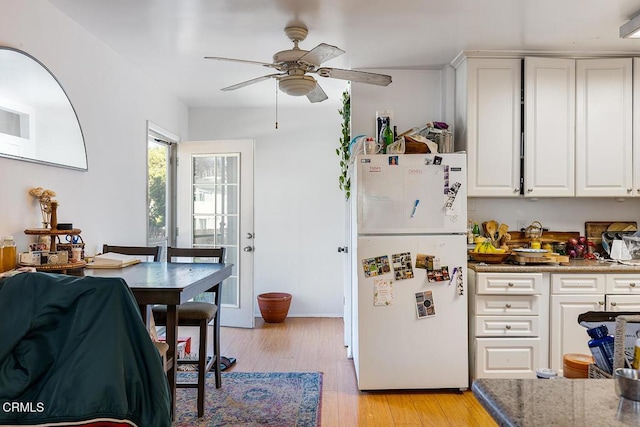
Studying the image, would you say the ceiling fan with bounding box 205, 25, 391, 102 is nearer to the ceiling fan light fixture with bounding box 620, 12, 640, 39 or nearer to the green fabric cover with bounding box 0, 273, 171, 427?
the ceiling fan light fixture with bounding box 620, 12, 640, 39

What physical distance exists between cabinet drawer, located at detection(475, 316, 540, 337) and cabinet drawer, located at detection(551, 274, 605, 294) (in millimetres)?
253

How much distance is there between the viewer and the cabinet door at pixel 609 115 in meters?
3.32

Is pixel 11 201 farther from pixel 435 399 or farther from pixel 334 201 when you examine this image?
pixel 334 201

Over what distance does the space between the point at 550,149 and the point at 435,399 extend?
1.94 m

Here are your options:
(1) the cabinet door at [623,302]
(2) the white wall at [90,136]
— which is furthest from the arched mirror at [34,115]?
(1) the cabinet door at [623,302]

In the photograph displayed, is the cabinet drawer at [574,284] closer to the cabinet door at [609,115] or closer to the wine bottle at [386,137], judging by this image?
the cabinet door at [609,115]

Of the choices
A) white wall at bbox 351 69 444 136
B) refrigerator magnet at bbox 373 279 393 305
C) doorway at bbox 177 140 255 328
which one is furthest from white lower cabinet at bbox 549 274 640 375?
doorway at bbox 177 140 255 328

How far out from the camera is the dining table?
2002mm

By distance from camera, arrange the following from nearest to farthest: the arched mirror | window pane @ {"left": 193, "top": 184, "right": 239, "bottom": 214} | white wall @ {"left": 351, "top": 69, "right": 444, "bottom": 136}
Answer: the arched mirror, white wall @ {"left": 351, "top": 69, "right": 444, "bottom": 136}, window pane @ {"left": 193, "top": 184, "right": 239, "bottom": 214}

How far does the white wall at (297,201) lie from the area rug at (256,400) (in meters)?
1.83

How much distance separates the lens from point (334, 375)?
135 inches

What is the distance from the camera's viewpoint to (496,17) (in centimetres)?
277

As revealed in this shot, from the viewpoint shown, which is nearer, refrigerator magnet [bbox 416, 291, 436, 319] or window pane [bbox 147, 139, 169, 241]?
refrigerator magnet [bbox 416, 291, 436, 319]

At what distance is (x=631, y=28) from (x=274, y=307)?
3.83 metres
